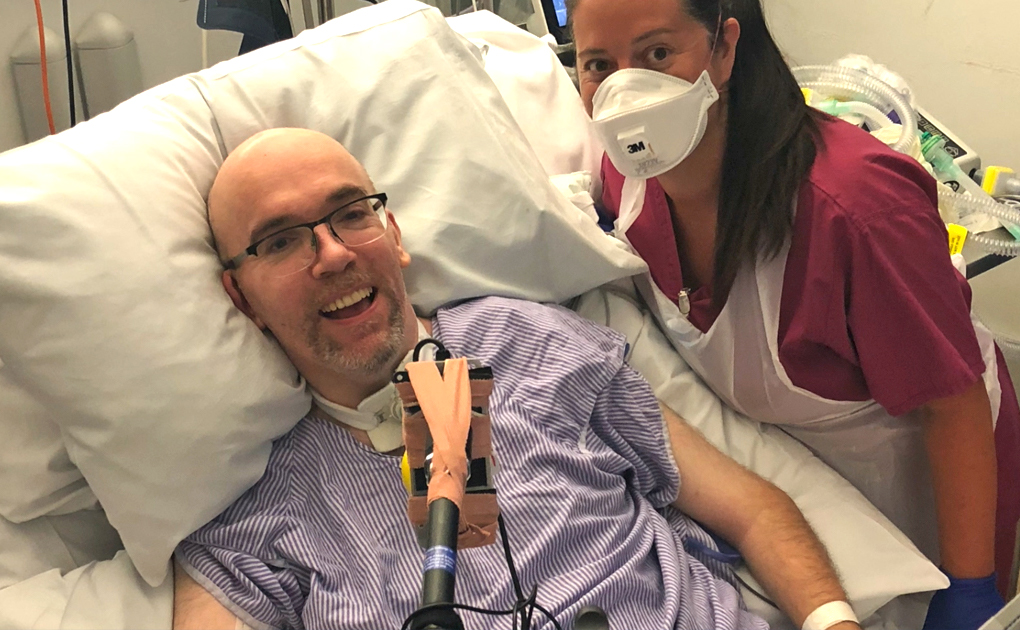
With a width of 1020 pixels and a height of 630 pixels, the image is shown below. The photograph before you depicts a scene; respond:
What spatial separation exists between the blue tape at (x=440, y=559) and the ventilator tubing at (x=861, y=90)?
1236 mm

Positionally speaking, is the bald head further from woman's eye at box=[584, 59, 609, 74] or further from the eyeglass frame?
woman's eye at box=[584, 59, 609, 74]

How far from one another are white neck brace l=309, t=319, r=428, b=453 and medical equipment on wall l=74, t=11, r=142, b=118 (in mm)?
1256

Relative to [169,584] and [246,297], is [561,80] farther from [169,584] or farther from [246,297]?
[169,584]

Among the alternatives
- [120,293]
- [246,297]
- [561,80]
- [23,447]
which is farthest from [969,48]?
[23,447]

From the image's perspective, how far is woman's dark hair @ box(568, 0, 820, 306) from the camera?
1.17 metres

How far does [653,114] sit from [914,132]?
0.63 meters

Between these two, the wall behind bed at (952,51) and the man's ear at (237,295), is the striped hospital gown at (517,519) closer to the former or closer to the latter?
the man's ear at (237,295)

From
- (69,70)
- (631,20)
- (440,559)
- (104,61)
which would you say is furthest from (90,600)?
(104,61)

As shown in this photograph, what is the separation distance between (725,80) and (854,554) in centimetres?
73

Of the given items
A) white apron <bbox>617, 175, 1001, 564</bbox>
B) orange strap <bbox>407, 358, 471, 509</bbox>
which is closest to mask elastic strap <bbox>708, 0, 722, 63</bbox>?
white apron <bbox>617, 175, 1001, 564</bbox>

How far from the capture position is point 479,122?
53.7 inches

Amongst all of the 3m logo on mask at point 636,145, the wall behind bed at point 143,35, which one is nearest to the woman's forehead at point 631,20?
the 3m logo on mask at point 636,145

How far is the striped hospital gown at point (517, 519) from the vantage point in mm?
1065

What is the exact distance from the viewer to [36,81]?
186 centimetres
